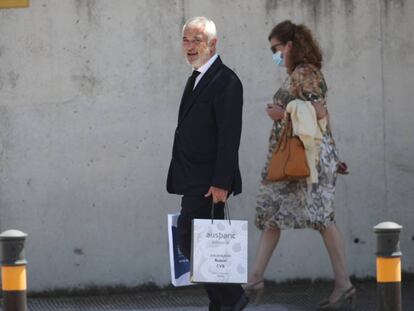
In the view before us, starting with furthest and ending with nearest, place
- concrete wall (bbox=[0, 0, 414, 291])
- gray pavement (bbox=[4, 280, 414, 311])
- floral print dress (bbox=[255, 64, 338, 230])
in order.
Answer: concrete wall (bbox=[0, 0, 414, 291]), gray pavement (bbox=[4, 280, 414, 311]), floral print dress (bbox=[255, 64, 338, 230])

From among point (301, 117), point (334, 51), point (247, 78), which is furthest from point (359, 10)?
point (301, 117)

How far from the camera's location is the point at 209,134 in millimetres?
7086

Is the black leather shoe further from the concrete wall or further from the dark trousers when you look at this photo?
the concrete wall

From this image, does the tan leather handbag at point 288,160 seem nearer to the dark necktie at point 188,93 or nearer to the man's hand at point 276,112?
the man's hand at point 276,112

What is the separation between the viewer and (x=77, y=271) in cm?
881

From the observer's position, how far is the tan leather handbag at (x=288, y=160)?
25.2 ft

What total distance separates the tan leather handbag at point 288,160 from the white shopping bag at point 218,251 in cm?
89

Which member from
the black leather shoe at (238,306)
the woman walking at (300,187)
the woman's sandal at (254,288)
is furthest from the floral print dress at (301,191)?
the black leather shoe at (238,306)

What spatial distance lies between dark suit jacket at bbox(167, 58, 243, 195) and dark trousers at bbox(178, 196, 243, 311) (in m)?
0.07

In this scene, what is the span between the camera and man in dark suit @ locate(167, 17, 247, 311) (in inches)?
275

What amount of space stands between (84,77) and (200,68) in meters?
1.76

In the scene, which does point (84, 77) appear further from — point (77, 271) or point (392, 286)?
point (392, 286)

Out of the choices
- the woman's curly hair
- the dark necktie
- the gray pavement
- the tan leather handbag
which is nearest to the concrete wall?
the gray pavement

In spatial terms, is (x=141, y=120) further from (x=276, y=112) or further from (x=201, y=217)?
(x=201, y=217)
